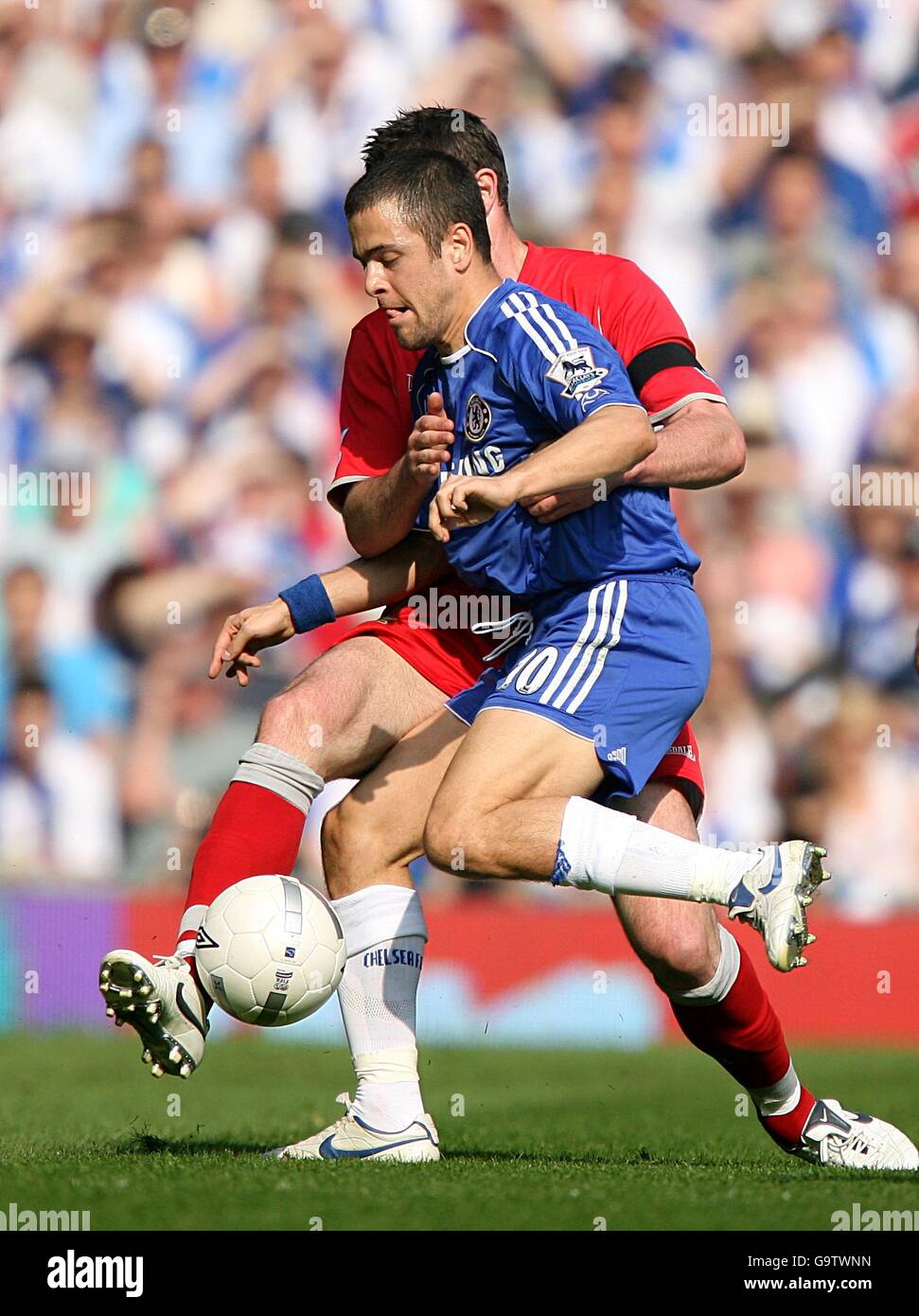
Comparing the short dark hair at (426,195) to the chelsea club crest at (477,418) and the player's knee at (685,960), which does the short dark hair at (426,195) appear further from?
the player's knee at (685,960)

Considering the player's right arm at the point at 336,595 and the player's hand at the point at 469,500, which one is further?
the player's right arm at the point at 336,595

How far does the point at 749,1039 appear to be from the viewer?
4445 mm

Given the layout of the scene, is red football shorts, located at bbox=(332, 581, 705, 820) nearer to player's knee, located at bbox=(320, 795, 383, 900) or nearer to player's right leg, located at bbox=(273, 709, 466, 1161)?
player's right leg, located at bbox=(273, 709, 466, 1161)

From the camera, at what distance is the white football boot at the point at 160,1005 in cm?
370

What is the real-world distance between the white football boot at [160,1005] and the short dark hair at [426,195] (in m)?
1.76

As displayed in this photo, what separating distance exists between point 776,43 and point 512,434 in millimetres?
7031

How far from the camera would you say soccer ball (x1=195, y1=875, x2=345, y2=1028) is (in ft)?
12.7

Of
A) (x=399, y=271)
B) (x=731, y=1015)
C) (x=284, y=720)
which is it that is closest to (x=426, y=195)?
(x=399, y=271)

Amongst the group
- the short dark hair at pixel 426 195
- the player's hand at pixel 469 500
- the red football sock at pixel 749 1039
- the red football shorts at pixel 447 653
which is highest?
the short dark hair at pixel 426 195

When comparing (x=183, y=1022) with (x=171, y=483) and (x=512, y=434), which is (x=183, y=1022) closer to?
(x=512, y=434)

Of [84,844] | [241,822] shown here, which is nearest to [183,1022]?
[241,822]

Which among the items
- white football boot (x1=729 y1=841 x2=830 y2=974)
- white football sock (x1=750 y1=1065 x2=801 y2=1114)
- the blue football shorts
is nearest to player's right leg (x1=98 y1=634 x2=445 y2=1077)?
the blue football shorts

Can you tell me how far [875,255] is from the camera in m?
10.1

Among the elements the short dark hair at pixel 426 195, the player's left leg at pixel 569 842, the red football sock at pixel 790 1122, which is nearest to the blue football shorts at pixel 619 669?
the player's left leg at pixel 569 842
